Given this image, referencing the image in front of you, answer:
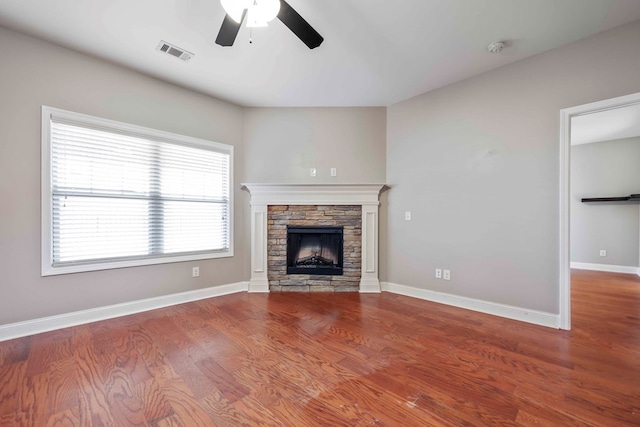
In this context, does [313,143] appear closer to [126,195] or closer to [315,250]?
[315,250]

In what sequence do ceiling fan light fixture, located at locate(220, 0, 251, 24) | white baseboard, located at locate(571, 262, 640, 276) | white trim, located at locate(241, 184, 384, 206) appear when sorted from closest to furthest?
1. ceiling fan light fixture, located at locate(220, 0, 251, 24)
2. white trim, located at locate(241, 184, 384, 206)
3. white baseboard, located at locate(571, 262, 640, 276)

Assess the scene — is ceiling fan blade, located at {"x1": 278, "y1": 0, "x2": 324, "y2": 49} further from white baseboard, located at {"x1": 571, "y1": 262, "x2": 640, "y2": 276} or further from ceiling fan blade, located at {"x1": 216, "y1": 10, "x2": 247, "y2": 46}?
white baseboard, located at {"x1": 571, "y1": 262, "x2": 640, "y2": 276}

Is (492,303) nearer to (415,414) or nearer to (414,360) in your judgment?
(414,360)

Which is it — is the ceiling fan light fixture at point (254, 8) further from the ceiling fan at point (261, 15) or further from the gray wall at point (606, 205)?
the gray wall at point (606, 205)

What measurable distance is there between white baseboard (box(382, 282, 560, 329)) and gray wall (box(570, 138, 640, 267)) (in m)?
4.27

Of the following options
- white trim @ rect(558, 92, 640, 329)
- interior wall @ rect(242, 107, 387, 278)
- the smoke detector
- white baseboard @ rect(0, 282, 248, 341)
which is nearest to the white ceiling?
the smoke detector

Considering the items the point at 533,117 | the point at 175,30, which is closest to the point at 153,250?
the point at 175,30

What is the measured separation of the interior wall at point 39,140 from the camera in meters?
2.25

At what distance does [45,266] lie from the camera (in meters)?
2.38

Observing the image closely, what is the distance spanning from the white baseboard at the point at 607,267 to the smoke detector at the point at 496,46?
17.5ft

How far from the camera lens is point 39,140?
2375 mm

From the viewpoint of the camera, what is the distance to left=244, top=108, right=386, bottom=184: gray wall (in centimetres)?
376

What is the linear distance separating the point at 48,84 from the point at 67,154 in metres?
0.63

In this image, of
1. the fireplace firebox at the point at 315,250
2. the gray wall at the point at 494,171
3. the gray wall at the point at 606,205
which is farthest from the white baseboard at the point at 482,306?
the gray wall at the point at 606,205
